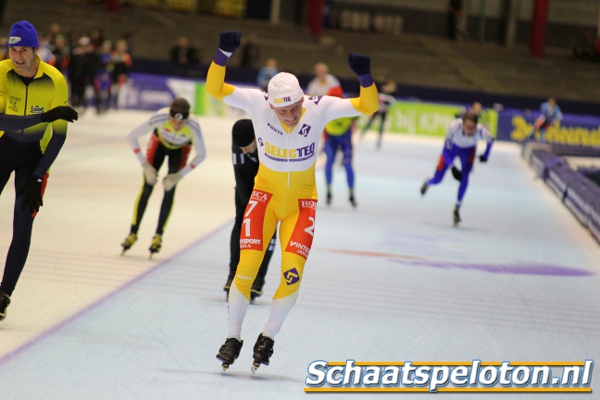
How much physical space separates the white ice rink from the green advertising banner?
15893 millimetres

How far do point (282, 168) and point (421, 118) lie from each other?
83.3ft

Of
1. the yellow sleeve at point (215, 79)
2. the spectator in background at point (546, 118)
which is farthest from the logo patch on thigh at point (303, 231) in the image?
the spectator in background at point (546, 118)

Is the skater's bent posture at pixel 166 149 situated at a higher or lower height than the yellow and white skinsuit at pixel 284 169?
lower

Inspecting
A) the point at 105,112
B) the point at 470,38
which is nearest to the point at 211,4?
the point at 470,38

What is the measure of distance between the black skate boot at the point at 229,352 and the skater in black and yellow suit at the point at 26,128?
1581mm

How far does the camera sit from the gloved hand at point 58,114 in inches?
227


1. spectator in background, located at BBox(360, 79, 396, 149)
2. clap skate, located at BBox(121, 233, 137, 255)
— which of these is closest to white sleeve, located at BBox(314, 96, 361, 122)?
clap skate, located at BBox(121, 233, 137, 255)

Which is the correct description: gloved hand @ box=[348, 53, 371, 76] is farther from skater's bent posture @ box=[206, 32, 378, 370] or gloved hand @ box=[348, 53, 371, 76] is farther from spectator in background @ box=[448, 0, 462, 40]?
spectator in background @ box=[448, 0, 462, 40]

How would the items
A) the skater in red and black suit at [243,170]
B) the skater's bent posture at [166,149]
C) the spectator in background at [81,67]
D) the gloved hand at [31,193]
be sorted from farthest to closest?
the spectator in background at [81,67] → the skater's bent posture at [166,149] → the skater in red and black suit at [243,170] → the gloved hand at [31,193]

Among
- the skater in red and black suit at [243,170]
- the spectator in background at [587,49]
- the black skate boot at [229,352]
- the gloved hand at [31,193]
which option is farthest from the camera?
the spectator in background at [587,49]

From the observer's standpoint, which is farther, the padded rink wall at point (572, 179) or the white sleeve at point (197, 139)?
the padded rink wall at point (572, 179)

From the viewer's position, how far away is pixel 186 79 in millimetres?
30094

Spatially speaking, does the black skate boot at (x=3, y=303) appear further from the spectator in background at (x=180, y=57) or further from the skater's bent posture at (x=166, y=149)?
the spectator in background at (x=180, y=57)

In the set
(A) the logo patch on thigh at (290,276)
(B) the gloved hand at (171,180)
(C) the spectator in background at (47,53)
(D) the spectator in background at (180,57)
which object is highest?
(A) the logo patch on thigh at (290,276)
